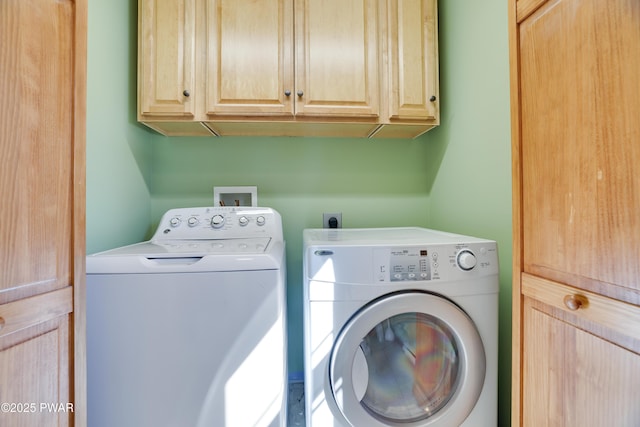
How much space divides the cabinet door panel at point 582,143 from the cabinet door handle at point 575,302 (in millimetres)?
27

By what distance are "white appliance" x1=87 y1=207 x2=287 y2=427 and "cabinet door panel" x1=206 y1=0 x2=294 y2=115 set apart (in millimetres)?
794

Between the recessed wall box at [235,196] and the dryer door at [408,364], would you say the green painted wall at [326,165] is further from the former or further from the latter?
the dryer door at [408,364]

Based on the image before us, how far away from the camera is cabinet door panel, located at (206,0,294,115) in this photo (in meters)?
1.23

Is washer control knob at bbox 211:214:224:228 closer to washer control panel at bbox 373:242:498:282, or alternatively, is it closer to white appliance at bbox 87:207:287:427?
white appliance at bbox 87:207:287:427

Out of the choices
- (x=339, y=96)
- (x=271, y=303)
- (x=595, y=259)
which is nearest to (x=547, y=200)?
(x=595, y=259)

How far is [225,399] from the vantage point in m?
0.79

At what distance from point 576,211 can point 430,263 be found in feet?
1.44

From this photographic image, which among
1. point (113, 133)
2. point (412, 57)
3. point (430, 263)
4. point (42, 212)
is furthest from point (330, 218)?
point (42, 212)

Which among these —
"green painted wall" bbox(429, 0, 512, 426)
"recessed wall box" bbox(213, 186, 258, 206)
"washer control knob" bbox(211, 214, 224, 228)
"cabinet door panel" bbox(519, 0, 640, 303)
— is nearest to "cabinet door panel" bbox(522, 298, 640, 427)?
"cabinet door panel" bbox(519, 0, 640, 303)

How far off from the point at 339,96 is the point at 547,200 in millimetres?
966

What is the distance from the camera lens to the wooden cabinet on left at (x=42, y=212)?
462 millimetres

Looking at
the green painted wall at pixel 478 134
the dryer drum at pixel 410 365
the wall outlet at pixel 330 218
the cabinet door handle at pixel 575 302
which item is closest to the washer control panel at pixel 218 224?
the wall outlet at pixel 330 218

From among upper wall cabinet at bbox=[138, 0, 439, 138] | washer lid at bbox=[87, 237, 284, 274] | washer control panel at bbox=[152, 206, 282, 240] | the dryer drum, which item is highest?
upper wall cabinet at bbox=[138, 0, 439, 138]

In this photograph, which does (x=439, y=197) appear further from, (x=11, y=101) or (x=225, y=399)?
(x=11, y=101)
